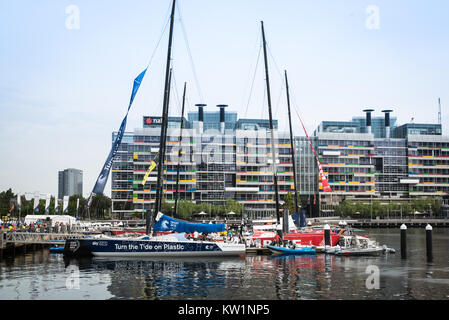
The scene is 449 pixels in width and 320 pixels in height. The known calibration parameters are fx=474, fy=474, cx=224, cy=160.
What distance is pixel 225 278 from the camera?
32688mm

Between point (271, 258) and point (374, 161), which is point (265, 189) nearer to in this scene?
point (374, 161)

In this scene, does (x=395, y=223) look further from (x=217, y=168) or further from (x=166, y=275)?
(x=166, y=275)

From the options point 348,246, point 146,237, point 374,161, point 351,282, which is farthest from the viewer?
point 374,161

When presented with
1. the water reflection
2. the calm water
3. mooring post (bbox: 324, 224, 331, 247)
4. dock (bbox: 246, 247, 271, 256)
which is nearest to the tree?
the calm water

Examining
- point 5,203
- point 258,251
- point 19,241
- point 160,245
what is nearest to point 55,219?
point 19,241

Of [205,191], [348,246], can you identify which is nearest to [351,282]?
[348,246]

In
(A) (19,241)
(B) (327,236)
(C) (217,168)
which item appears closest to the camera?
(A) (19,241)

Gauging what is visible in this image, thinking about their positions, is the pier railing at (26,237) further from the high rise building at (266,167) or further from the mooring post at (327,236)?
the high rise building at (266,167)

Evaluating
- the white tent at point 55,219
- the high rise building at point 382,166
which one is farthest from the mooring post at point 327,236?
the high rise building at point 382,166

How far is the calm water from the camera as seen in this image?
26.9 m

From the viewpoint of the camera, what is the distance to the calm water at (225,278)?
26.9 m

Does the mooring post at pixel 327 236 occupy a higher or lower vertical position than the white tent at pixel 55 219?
lower
